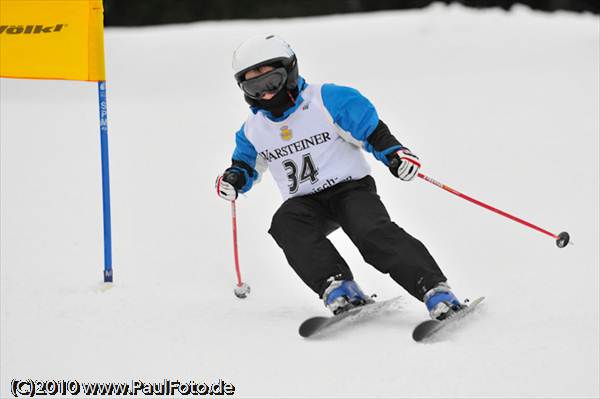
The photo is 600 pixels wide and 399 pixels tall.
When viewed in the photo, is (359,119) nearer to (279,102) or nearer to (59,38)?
(279,102)

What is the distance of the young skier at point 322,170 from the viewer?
15.5ft

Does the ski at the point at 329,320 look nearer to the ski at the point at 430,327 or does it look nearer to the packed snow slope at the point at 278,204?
the packed snow slope at the point at 278,204

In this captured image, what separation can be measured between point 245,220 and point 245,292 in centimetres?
192

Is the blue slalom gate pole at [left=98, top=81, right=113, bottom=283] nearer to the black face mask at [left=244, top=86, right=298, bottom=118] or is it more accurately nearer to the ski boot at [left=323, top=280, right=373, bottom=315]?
the black face mask at [left=244, top=86, right=298, bottom=118]

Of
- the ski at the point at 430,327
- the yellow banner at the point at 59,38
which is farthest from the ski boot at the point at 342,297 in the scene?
the yellow banner at the point at 59,38

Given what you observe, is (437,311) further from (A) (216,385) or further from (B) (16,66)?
(B) (16,66)

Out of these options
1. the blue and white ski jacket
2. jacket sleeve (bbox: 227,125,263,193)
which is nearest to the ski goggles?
the blue and white ski jacket

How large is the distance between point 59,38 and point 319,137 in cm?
178

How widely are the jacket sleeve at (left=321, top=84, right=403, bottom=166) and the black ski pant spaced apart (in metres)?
0.27

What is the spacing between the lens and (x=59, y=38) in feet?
18.4

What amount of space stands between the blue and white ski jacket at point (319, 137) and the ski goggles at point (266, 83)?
0.18 metres

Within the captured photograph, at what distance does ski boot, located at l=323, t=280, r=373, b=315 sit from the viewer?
15.4 ft

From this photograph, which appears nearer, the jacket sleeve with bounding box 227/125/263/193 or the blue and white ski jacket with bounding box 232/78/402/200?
the blue and white ski jacket with bounding box 232/78/402/200

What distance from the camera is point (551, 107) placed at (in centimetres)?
912
